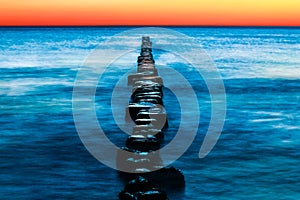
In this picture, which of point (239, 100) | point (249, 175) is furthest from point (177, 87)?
point (249, 175)

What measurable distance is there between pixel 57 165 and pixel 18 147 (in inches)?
64.1

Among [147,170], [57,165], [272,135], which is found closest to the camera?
[147,170]

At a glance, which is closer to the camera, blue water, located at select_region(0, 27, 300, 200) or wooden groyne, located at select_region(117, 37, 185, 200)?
wooden groyne, located at select_region(117, 37, 185, 200)

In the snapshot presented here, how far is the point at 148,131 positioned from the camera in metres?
9.45

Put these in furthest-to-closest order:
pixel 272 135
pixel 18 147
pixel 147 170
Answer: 1. pixel 272 135
2. pixel 18 147
3. pixel 147 170

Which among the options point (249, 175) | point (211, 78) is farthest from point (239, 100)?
point (249, 175)

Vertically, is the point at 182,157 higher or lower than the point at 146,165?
lower

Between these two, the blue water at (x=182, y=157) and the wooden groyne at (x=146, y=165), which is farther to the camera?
the blue water at (x=182, y=157)

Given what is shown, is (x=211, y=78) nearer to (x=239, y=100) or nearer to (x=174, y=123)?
(x=239, y=100)

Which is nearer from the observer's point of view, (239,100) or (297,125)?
(297,125)

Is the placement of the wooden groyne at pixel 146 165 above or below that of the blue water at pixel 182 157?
above

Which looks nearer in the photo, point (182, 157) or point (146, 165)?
point (146, 165)

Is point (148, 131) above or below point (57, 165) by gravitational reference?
above

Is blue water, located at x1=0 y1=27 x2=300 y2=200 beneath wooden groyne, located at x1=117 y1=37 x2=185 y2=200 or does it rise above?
beneath
